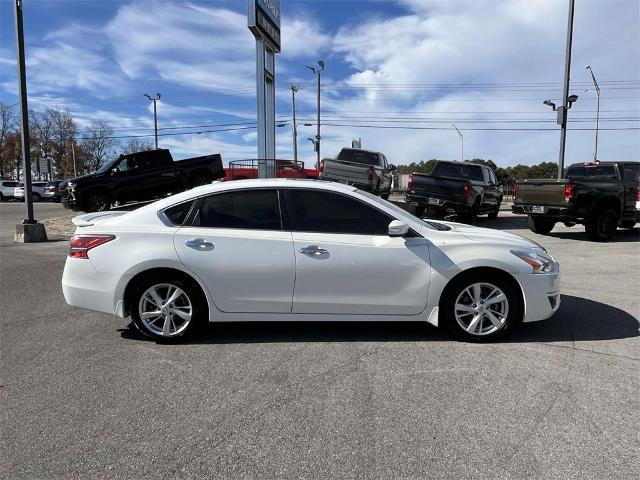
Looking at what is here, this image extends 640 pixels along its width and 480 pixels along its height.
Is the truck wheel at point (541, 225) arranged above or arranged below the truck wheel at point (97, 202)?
below

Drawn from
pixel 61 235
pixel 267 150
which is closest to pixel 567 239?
pixel 267 150

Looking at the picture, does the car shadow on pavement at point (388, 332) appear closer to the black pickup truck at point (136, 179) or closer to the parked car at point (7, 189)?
the black pickup truck at point (136, 179)

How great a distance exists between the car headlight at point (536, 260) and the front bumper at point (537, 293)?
5 cm

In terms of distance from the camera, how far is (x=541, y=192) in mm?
12461

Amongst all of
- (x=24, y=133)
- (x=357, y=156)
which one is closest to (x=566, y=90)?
(x=357, y=156)

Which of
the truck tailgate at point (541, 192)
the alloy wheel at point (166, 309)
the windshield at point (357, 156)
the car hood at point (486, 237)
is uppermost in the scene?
the windshield at point (357, 156)

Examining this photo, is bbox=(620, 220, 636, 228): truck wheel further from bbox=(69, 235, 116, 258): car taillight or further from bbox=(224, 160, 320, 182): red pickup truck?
bbox=(69, 235, 116, 258): car taillight

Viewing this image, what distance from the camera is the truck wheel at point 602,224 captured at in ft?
40.1

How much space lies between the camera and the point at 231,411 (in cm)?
342

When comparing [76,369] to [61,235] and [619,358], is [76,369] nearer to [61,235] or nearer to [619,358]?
[619,358]

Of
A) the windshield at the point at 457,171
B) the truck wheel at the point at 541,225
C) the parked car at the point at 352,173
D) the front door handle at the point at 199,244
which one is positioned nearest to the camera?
the front door handle at the point at 199,244

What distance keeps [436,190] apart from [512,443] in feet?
37.9

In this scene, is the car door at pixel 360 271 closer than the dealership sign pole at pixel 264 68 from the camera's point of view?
Yes

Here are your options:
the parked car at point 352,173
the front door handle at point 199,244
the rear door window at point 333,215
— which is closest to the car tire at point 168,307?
the front door handle at point 199,244
